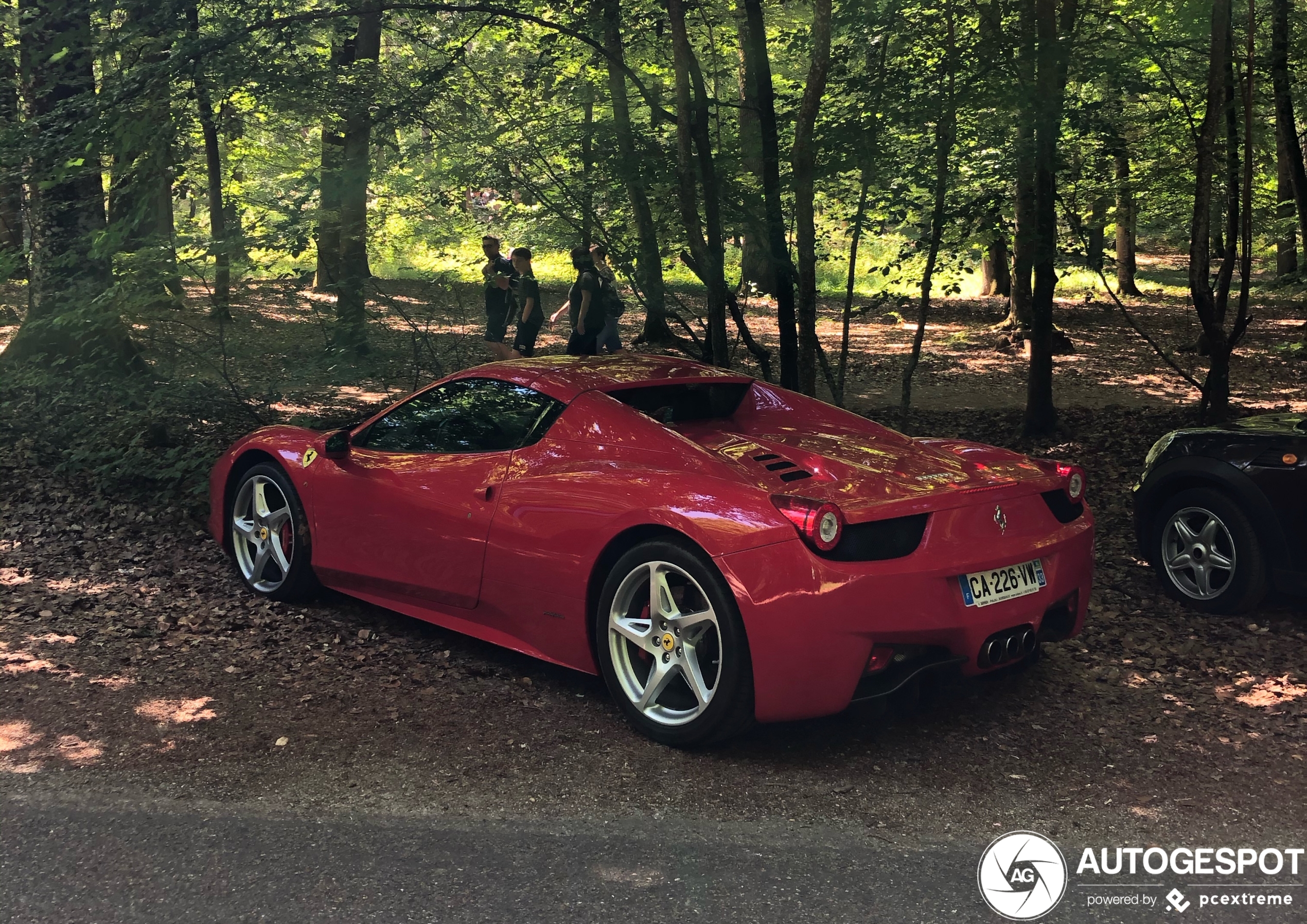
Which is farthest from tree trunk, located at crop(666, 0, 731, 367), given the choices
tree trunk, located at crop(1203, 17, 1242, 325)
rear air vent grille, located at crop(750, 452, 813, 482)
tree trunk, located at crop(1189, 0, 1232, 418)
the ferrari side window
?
rear air vent grille, located at crop(750, 452, 813, 482)

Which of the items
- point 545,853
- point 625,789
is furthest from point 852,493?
point 545,853

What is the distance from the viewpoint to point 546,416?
5000 mm

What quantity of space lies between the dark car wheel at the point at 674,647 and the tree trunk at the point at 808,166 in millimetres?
5544

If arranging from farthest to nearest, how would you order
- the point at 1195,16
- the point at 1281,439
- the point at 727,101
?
the point at 727,101, the point at 1195,16, the point at 1281,439

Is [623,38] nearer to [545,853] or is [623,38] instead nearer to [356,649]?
[356,649]

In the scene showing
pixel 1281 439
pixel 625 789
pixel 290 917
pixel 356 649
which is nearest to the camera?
pixel 290 917

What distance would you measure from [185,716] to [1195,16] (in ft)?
31.8

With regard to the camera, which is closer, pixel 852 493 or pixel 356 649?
pixel 852 493

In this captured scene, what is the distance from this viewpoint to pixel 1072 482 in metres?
4.73

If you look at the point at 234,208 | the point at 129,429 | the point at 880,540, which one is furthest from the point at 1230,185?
the point at 129,429

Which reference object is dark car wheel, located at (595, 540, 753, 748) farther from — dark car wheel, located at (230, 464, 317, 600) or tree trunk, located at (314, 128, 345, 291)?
tree trunk, located at (314, 128, 345, 291)

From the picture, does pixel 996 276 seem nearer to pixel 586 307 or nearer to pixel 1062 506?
pixel 586 307

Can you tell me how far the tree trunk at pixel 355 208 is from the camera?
9523mm

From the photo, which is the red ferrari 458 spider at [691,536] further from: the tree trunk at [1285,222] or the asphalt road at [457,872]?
the tree trunk at [1285,222]
